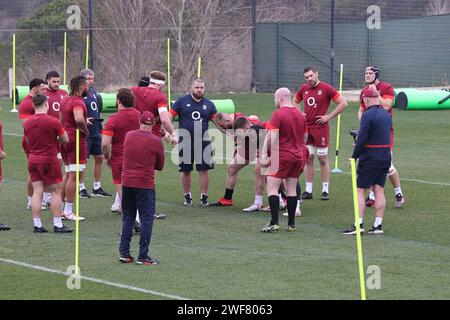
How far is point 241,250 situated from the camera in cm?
1240

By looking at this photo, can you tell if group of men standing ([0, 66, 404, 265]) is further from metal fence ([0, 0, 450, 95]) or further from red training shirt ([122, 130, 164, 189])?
metal fence ([0, 0, 450, 95])

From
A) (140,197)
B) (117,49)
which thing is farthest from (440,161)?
(117,49)

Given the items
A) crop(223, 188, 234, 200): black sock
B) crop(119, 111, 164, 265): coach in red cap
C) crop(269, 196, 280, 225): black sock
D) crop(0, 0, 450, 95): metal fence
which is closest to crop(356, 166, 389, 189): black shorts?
crop(269, 196, 280, 225): black sock

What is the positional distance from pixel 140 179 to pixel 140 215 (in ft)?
1.34

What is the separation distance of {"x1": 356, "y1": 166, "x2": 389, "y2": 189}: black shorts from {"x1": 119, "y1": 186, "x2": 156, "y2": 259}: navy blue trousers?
3.19 metres

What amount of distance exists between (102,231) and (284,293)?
432 cm

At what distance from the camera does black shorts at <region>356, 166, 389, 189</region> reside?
13461 millimetres

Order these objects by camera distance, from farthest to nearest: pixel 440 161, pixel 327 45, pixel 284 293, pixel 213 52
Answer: pixel 213 52 < pixel 327 45 < pixel 440 161 < pixel 284 293

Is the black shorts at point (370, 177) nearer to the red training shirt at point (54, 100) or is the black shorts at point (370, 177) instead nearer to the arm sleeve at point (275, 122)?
the arm sleeve at point (275, 122)

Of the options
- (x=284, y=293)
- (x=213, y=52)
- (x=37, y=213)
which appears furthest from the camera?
(x=213, y=52)

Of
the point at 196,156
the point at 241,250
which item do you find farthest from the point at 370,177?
the point at 196,156

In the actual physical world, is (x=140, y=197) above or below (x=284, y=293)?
above

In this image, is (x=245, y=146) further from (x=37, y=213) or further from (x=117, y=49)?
(x=117, y=49)

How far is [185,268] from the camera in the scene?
1134 cm
